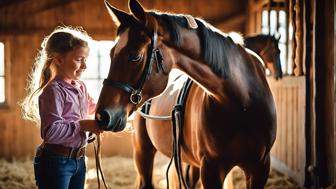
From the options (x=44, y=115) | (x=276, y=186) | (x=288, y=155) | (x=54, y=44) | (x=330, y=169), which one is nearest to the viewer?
Answer: (x=44, y=115)

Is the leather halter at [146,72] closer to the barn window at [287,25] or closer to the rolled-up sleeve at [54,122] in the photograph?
the rolled-up sleeve at [54,122]

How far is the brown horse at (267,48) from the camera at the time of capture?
448cm

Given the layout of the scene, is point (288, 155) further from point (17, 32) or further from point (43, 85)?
point (17, 32)

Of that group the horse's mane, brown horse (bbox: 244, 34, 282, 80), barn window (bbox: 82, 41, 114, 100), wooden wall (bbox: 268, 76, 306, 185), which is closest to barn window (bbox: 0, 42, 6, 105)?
barn window (bbox: 82, 41, 114, 100)

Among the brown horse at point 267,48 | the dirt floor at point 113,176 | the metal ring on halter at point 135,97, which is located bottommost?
the dirt floor at point 113,176

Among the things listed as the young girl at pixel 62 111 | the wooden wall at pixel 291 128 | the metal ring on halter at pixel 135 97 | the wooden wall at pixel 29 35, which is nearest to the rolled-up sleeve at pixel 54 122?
the young girl at pixel 62 111

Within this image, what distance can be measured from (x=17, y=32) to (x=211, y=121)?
462 centimetres

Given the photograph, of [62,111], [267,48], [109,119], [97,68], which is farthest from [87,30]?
[109,119]

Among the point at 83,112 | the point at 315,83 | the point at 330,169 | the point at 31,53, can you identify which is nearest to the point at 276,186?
the point at 330,169

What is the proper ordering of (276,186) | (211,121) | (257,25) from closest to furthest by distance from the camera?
(211,121) < (276,186) < (257,25)

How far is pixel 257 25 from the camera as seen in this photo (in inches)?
219

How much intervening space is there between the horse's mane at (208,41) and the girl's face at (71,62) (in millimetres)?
298

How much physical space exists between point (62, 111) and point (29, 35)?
4.53 meters

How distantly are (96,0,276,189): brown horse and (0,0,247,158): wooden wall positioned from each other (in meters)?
3.98
